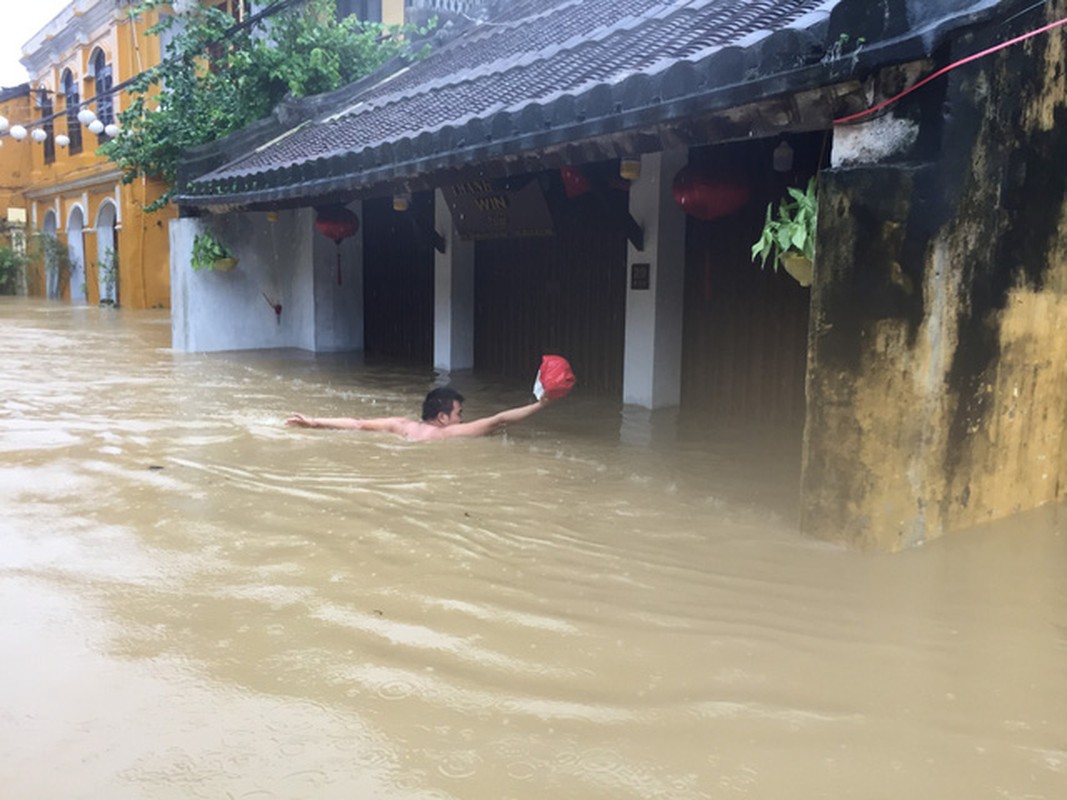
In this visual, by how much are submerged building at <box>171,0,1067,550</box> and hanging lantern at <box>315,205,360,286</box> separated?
0.03m

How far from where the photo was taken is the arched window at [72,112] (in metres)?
25.0

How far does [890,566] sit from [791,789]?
1.68 meters

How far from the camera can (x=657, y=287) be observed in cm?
753

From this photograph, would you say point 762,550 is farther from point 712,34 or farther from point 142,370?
point 142,370

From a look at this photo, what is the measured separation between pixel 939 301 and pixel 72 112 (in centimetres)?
2699

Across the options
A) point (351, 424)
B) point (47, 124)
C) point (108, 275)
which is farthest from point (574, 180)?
point (47, 124)

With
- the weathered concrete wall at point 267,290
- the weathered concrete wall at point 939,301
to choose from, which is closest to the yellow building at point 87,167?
the weathered concrete wall at point 267,290

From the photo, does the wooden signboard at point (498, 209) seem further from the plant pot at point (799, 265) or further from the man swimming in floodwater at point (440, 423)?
the plant pot at point (799, 265)

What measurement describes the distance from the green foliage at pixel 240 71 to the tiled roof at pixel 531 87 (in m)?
1.48

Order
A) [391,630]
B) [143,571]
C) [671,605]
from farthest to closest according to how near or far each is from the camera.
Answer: [143,571]
[671,605]
[391,630]

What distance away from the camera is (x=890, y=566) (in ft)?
11.9

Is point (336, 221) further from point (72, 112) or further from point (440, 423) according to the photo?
point (72, 112)

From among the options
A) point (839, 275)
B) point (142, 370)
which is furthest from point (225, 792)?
point (142, 370)

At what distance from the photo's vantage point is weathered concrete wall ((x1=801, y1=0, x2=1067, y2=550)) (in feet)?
11.8
